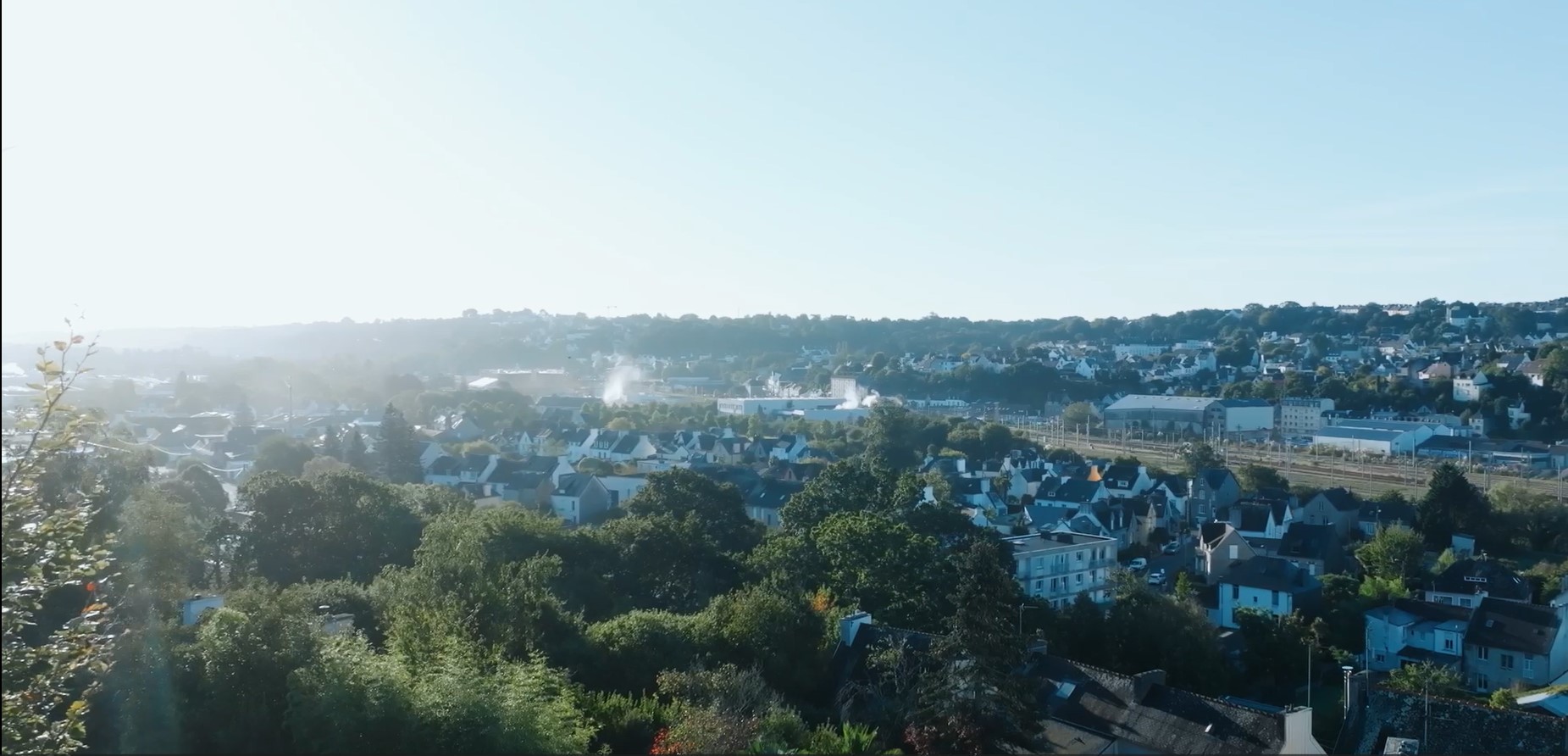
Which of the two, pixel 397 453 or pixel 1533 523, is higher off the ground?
pixel 397 453

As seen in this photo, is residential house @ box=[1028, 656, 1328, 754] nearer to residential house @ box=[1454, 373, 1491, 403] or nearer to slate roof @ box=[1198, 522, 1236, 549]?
slate roof @ box=[1198, 522, 1236, 549]

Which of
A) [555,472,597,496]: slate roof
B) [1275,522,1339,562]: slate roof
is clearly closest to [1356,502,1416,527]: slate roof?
[1275,522,1339,562]: slate roof

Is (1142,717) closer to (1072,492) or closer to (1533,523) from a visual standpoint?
(1072,492)

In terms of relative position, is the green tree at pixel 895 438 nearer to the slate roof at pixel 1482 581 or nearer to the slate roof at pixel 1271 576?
the slate roof at pixel 1271 576

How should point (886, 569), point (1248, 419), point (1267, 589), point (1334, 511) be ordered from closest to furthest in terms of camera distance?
point (886, 569)
point (1267, 589)
point (1334, 511)
point (1248, 419)

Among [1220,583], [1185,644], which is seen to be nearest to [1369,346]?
[1220,583]

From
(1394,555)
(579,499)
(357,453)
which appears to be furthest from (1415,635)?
(357,453)

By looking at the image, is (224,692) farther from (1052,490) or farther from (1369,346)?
(1369,346)
